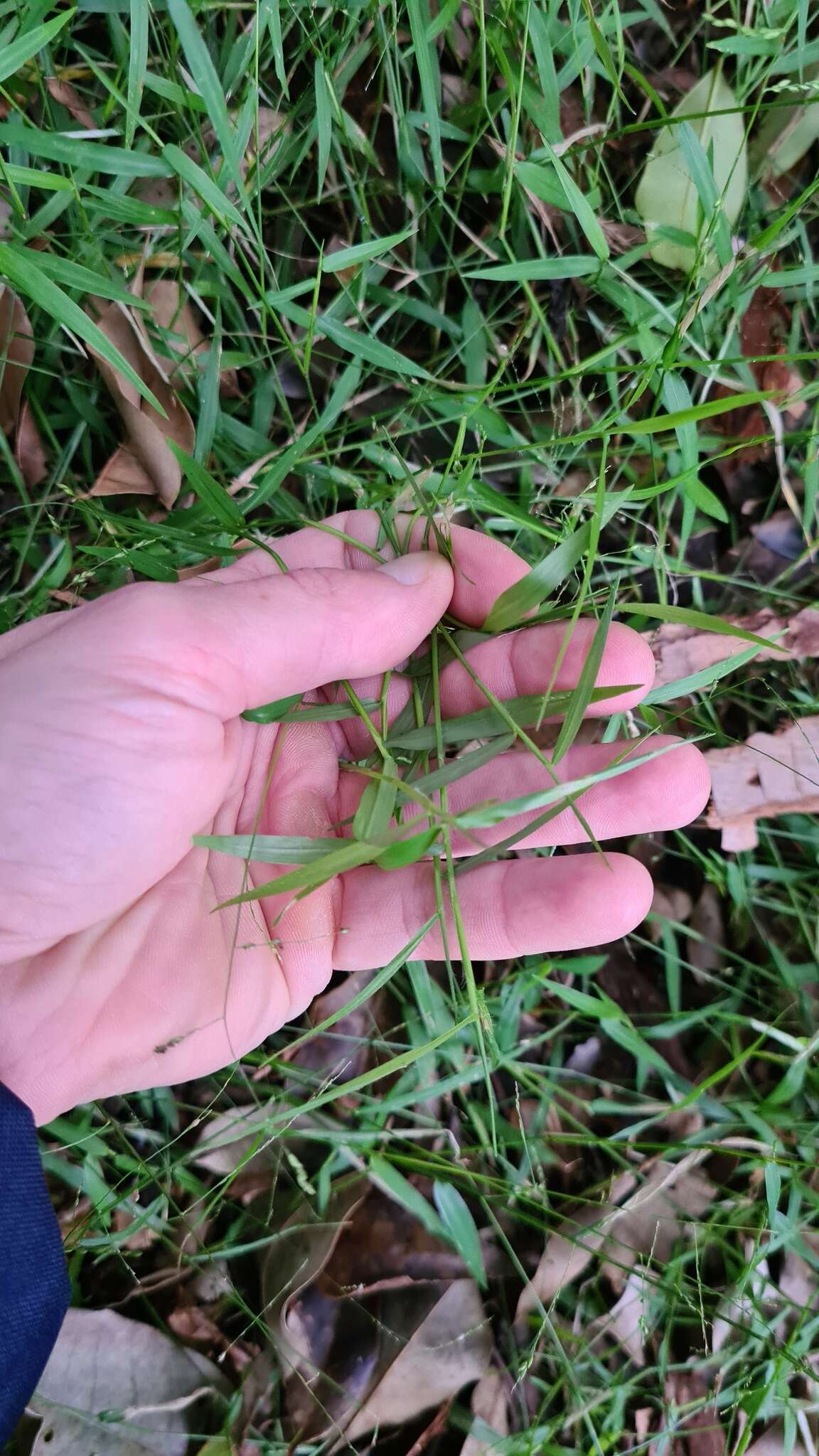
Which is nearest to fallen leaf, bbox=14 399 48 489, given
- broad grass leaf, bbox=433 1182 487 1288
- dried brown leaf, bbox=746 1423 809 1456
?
broad grass leaf, bbox=433 1182 487 1288

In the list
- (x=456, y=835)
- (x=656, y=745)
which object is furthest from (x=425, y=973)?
(x=656, y=745)

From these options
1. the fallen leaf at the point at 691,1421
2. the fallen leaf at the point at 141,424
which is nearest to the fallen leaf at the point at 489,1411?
the fallen leaf at the point at 691,1421

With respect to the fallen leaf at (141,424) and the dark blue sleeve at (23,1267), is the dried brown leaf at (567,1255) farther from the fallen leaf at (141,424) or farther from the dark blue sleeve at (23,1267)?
the fallen leaf at (141,424)

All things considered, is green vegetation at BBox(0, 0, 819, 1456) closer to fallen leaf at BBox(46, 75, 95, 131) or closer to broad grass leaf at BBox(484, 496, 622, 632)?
fallen leaf at BBox(46, 75, 95, 131)

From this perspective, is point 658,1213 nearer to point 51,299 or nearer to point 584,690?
point 584,690

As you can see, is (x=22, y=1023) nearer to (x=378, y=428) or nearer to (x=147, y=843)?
(x=147, y=843)

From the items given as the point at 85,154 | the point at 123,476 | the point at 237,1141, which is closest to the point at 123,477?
the point at 123,476
